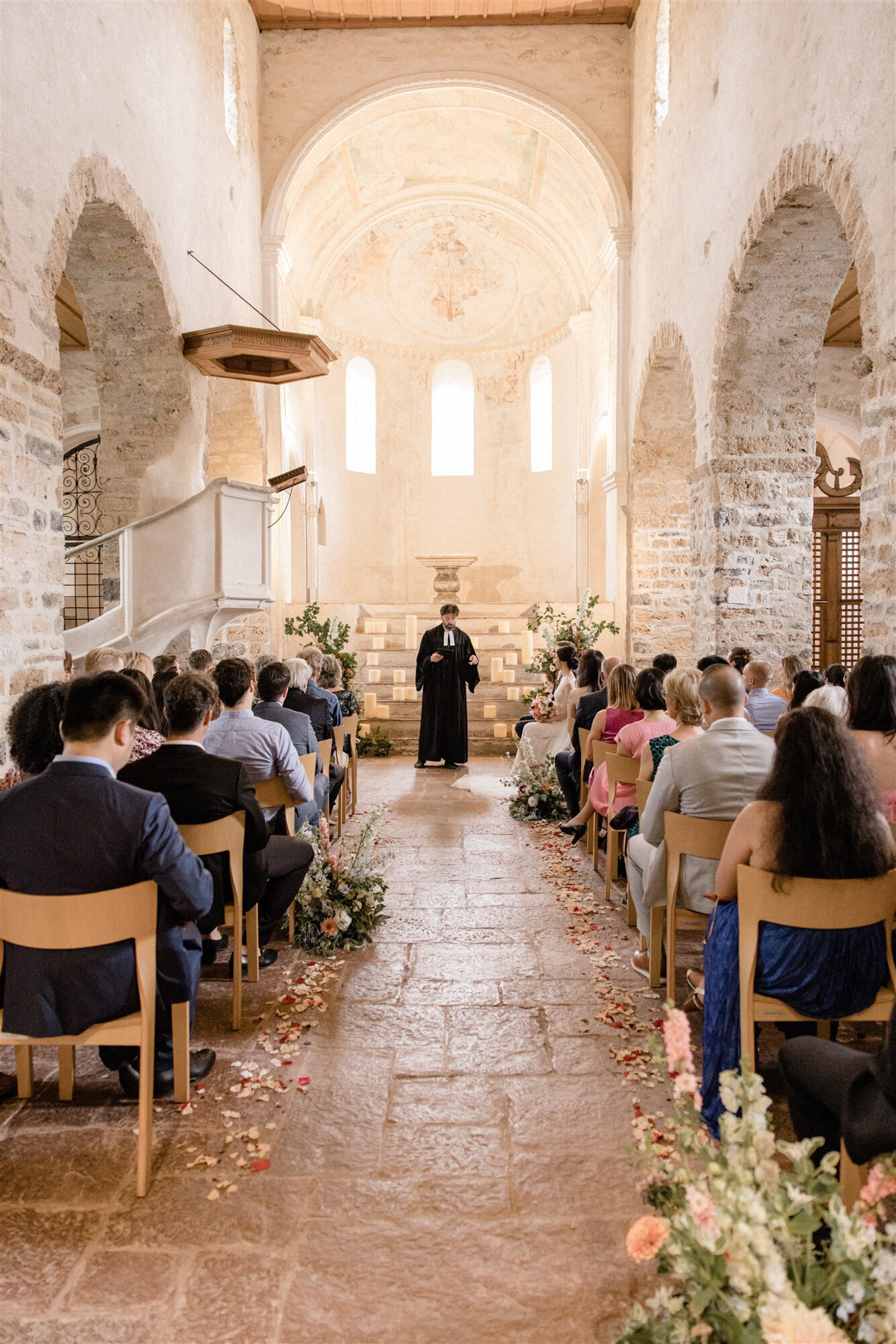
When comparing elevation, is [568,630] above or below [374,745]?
above

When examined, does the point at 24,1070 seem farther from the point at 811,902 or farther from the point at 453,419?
the point at 453,419

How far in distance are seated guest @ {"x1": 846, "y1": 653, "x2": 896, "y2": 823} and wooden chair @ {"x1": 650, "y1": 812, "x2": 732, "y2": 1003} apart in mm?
606

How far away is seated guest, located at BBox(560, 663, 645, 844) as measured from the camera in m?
5.60

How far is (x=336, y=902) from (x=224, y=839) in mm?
1325

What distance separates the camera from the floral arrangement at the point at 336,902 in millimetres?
4652

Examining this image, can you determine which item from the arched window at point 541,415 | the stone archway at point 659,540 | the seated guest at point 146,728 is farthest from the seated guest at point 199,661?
the arched window at point 541,415

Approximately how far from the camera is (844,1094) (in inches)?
77.6

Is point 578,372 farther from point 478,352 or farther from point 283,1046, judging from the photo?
point 283,1046

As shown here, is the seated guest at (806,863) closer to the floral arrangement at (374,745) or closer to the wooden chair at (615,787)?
the wooden chair at (615,787)

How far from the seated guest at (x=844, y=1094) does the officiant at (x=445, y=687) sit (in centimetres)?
843

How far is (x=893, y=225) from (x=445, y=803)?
539cm

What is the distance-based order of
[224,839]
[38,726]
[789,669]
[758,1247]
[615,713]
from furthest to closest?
[789,669] < [615,713] < [224,839] < [38,726] < [758,1247]

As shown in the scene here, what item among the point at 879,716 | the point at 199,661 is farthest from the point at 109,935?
the point at 199,661

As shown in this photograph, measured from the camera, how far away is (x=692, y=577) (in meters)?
9.42
